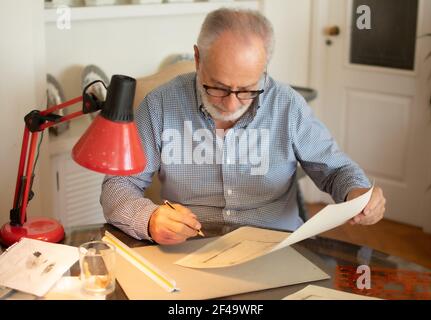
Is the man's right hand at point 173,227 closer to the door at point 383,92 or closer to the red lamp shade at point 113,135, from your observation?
the red lamp shade at point 113,135

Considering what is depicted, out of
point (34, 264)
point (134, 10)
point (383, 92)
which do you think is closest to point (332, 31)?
point (383, 92)

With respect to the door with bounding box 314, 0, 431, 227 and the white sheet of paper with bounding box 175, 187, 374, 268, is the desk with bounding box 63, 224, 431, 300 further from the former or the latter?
the door with bounding box 314, 0, 431, 227

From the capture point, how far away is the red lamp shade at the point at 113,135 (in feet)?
3.83

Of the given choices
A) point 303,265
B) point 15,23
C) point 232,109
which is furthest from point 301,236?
point 15,23

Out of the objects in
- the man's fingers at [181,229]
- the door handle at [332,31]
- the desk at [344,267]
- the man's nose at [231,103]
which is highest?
the door handle at [332,31]

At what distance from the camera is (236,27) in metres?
1.54

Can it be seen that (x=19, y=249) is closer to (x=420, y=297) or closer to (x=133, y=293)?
(x=133, y=293)

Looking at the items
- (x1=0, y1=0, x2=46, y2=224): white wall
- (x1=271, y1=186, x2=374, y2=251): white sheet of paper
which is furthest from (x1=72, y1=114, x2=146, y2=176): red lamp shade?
(x1=0, y1=0, x2=46, y2=224): white wall

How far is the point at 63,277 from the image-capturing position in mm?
1274

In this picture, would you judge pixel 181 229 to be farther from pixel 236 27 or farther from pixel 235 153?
pixel 236 27

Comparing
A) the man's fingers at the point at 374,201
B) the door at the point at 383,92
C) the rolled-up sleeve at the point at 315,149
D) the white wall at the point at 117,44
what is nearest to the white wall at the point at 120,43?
the white wall at the point at 117,44

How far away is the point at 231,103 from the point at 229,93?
3 centimetres

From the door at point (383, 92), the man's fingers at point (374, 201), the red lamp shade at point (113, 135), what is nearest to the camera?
the red lamp shade at point (113, 135)

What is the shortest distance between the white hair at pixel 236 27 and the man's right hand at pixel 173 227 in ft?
1.41
